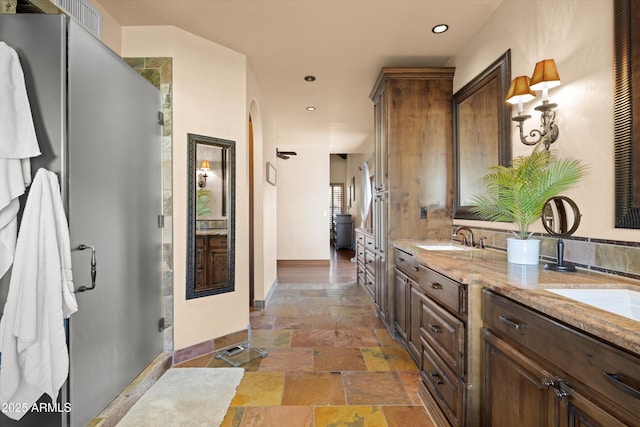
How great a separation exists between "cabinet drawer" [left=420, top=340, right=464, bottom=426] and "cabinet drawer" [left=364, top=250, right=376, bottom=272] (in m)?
1.84

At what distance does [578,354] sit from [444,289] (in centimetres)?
81

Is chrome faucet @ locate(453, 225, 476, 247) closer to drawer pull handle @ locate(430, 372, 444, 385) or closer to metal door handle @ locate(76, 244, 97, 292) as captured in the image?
drawer pull handle @ locate(430, 372, 444, 385)

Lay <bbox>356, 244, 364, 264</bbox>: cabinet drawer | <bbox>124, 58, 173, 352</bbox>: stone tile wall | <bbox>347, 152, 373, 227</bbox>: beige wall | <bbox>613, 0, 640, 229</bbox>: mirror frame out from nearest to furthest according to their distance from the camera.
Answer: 1. <bbox>613, 0, 640, 229</bbox>: mirror frame
2. <bbox>124, 58, 173, 352</bbox>: stone tile wall
3. <bbox>356, 244, 364, 264</bbox>: cabinet drawer
4. <bbox>347, 152, 373, 227</bbox>: beige wall

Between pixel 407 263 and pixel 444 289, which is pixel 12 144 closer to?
pixel 444 289

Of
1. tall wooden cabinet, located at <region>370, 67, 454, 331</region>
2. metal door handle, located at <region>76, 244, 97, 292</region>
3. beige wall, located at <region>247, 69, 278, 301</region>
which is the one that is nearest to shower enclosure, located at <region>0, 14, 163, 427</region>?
metal door handle, located at <region>76, 244, 97, 292</region>

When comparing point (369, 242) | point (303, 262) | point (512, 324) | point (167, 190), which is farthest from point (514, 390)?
point (303, 262)

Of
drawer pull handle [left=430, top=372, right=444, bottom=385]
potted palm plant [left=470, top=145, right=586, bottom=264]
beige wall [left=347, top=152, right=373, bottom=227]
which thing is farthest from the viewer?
beige wall [left=347, top=152, right=373, bottom=227]

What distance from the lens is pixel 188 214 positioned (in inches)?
102

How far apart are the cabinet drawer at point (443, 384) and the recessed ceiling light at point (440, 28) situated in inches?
95.9

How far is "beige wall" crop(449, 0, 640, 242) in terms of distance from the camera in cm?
146

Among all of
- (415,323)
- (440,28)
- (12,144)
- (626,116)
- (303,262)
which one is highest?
(440,28)

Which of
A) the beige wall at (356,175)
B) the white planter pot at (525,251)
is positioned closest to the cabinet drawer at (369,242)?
the white planter pot at (525,251)

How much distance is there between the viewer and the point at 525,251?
5.57 ft

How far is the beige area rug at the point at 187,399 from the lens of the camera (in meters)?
1.82
